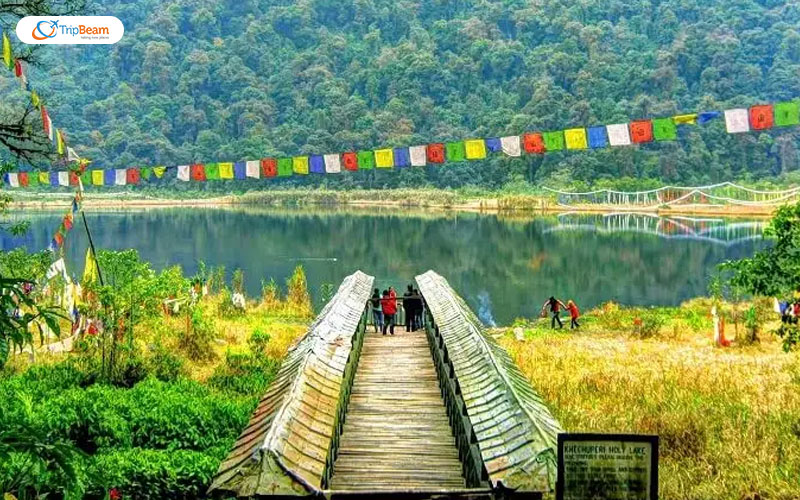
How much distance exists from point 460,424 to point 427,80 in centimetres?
8389

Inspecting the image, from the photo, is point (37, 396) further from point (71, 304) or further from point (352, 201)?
point (352, 201)

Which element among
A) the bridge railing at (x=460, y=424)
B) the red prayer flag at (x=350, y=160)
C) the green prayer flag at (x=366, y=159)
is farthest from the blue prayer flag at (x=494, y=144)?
the bridge railing at (x=460, y=424)

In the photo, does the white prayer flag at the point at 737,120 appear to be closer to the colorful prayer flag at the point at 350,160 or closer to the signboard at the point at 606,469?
the colorful prayer flag at the point at 350,160

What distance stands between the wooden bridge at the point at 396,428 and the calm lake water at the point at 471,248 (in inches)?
556

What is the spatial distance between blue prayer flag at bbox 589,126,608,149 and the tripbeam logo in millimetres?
11351

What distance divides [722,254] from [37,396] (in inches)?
1306

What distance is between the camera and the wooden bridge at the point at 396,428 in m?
5.29

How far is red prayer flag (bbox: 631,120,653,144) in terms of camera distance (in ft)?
68.0

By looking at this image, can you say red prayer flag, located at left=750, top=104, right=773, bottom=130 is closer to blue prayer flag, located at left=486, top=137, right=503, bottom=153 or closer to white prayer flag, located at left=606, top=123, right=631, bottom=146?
white prayer flag, located at left=606, top=123, right=631, bottom=146

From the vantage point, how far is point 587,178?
221 ft

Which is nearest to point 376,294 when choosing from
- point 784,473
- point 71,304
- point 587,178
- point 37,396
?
point 71,304

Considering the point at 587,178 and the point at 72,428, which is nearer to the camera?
the point at 72,428

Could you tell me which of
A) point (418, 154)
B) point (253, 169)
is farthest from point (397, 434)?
point (253, 169)

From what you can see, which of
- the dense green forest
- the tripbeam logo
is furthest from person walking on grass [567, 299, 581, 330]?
the dense green forest
